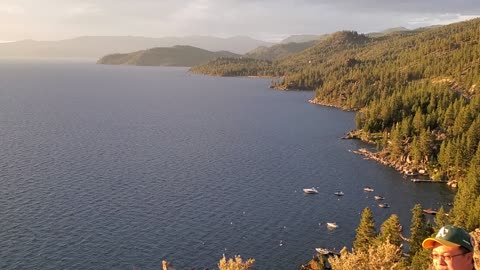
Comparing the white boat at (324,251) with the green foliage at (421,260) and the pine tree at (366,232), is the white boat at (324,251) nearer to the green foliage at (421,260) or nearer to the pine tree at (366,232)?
the pine tree at (366,232)

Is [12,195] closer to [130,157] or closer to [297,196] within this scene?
[130,157]

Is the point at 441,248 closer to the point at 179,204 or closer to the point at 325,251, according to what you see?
the point at 325,251

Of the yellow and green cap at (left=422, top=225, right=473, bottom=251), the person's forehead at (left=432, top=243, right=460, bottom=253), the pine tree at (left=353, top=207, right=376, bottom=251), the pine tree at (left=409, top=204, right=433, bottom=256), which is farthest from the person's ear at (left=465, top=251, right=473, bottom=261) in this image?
the pine tree at (left=353, top=207, right=376, bottom=251)

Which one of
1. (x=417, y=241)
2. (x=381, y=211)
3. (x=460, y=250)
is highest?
(x=460, y=250)

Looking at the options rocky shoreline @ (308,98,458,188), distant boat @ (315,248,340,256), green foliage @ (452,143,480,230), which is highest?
green foliage @ (452,143,480,230)

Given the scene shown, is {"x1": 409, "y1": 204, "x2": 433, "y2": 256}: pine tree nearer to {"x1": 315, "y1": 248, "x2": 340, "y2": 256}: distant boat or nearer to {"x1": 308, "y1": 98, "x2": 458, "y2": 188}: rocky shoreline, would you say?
{"x1": 315, "y1": 248, "x2": 340, "y2": 256}: distant boat

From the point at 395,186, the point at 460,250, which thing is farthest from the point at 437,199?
the point at 460,250

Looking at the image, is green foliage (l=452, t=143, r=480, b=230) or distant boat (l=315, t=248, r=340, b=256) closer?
green foliage (l=452, t=143, r=480, b=230)

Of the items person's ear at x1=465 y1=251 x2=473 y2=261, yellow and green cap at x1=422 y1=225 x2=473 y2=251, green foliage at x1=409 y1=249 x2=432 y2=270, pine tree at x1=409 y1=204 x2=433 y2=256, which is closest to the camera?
yellow and green cap at x1=422 y1=225 x2=473 y2=251
